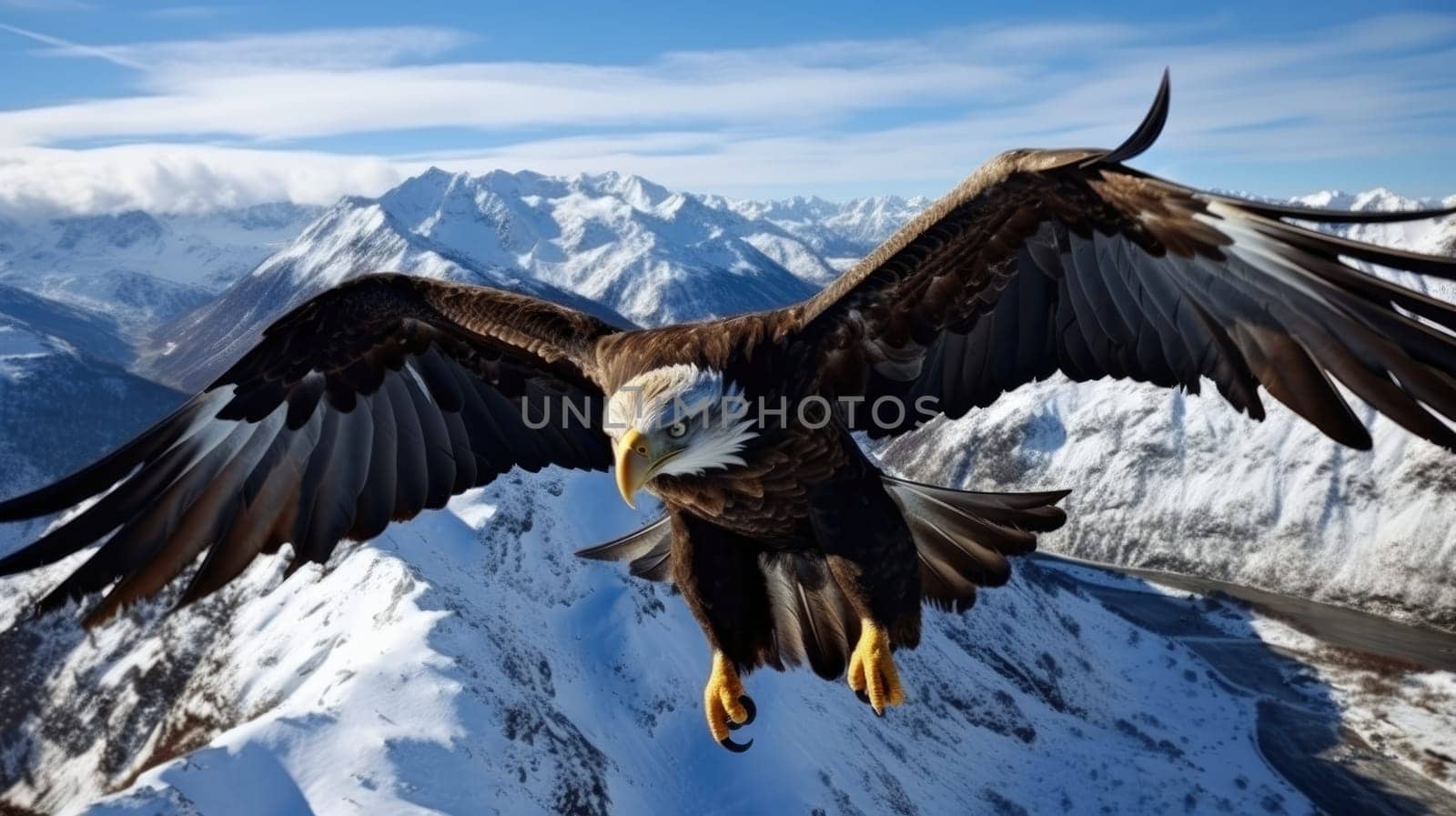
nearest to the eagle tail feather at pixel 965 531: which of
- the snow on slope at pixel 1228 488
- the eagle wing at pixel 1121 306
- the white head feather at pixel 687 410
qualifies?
the eagle wing at pixel 1121 306

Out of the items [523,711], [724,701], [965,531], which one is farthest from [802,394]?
[523,711]

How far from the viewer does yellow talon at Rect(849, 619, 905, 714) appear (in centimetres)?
561

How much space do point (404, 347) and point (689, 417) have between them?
297 centimetres

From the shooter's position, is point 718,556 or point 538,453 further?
point 538,453

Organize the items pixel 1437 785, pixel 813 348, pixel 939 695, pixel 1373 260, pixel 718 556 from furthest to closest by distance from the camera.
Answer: pixel 1437 785 < pixel 939 695 < pixel 718 556 < pixel 813 348 < pixel 1373 260

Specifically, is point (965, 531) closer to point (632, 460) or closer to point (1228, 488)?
point (632, 460)

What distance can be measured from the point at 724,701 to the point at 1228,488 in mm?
114920

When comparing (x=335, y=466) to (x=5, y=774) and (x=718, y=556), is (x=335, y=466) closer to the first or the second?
(x=718, y=556)

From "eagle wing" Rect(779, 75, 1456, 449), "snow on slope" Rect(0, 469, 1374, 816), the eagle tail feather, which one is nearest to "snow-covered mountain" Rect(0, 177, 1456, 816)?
"snow on slope" Rect(0, 469, 1374, 816)

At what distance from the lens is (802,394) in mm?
5082

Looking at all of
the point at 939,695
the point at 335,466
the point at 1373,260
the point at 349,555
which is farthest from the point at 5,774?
the point at 1373,260

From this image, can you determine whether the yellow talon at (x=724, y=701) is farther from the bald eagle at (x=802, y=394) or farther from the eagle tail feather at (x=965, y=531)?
the eagle tail feather at (x=965, y=531)

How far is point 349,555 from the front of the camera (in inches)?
1695

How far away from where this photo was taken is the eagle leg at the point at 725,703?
19.9 ft
